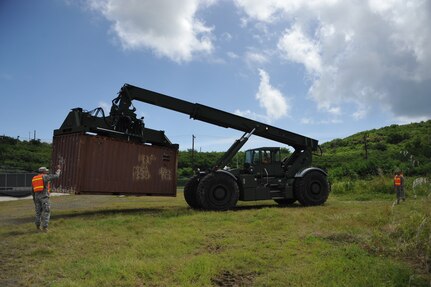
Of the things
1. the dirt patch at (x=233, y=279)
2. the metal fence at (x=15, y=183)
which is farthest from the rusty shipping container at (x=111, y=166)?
the metal fence at (x=15, y=183)

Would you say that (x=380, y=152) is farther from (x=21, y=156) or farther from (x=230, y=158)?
(x=21, y=156)

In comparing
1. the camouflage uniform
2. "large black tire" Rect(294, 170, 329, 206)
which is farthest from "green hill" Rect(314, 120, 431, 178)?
the camouflage uniform

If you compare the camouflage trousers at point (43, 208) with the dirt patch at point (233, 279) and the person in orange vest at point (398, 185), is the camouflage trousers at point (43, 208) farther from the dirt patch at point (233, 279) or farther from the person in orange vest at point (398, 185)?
the person in orange vest at point (398, 185)

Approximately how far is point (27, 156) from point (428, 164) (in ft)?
150

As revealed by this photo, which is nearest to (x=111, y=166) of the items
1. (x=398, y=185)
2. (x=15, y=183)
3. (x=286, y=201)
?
(x=286, y=201)

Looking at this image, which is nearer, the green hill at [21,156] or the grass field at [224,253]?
the grass field at [224,253]

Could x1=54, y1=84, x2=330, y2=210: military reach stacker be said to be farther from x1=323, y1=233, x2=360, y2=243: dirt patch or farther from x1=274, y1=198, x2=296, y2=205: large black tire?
→ x1=323, y1=233, x2=360, y2=243: dirt patch

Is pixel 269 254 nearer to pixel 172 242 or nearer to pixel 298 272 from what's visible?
pixel 298 272

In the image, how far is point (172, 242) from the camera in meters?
8.43

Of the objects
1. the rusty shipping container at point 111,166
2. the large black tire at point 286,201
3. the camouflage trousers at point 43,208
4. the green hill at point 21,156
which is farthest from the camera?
the green hill at point 21,156

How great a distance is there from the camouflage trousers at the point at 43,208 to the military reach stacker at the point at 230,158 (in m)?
2.96

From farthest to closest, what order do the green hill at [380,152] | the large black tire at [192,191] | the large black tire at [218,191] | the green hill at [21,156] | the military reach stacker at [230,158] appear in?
the green hill at [21,156]
the green hill at [380,152]
the large black tire at [192,191]
the large black tire at [218,191]
the military reach stacker at [230,158]

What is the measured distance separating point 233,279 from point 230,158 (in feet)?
30.8

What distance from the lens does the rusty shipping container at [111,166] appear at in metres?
12.7
